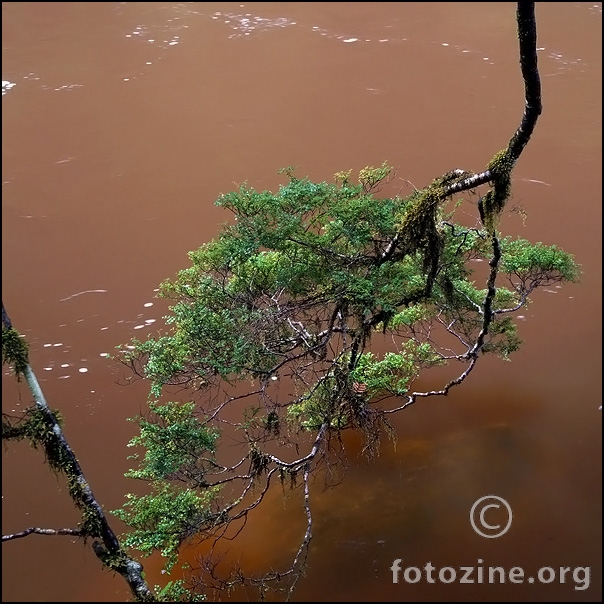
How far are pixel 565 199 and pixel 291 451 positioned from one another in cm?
304

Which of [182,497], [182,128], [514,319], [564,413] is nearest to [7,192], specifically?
[182,128]

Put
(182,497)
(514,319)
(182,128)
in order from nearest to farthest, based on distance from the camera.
Result: (182,497), (514,319), (182,128)

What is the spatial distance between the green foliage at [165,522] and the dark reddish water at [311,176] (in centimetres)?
35

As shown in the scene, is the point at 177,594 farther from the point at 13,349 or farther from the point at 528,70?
the point at 528,70

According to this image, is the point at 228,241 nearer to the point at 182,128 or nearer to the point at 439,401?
the point at 439,401

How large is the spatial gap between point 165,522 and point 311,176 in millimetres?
3102

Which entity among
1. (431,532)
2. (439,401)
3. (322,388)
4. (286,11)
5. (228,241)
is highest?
(286,11)

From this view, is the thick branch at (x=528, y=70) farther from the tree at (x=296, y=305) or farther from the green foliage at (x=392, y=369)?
the green foliage at (x=392, y=369)

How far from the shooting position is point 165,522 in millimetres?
2473

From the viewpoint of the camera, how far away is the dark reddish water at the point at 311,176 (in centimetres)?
302

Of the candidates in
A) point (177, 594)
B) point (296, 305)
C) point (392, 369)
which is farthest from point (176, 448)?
point (392, 369)

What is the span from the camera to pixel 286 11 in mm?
7609

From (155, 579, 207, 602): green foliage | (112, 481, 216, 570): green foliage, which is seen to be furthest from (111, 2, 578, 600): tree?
(155, 579, 207, 602): green foliage

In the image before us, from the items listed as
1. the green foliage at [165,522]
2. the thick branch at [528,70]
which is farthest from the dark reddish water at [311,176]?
the thick branch at [528,70]
